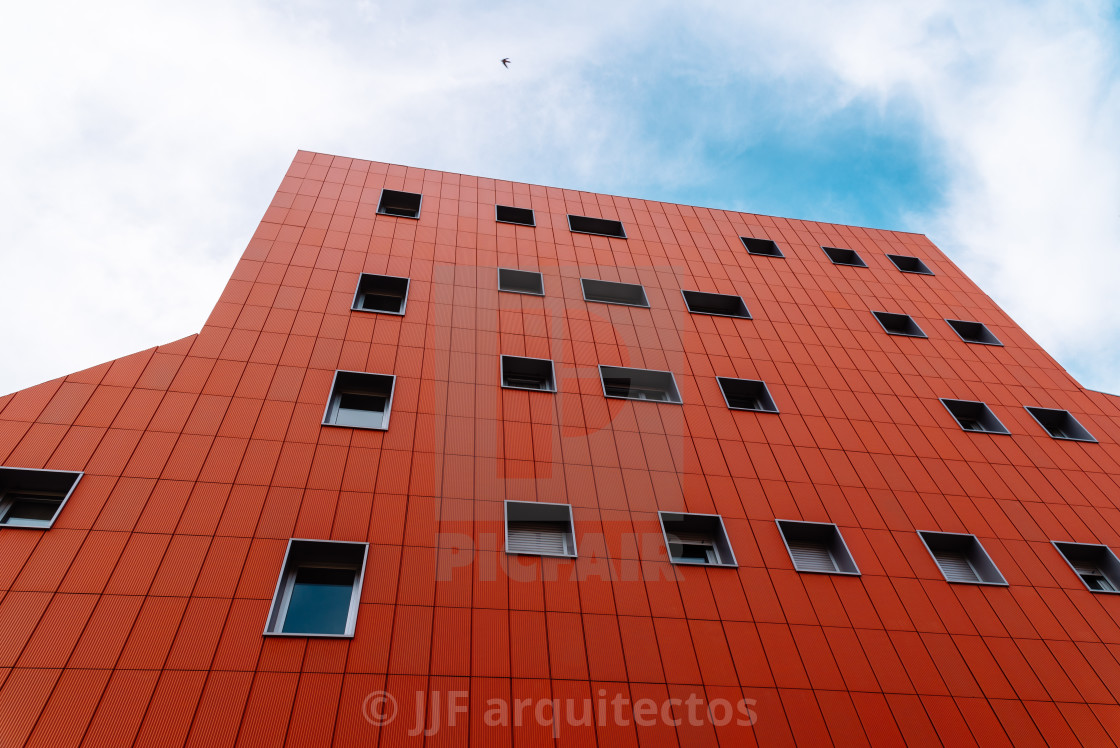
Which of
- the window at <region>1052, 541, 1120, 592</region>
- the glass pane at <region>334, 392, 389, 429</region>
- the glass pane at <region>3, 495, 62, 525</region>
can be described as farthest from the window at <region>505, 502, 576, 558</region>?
the window at <region>1052, 541, 1120, 592</region>

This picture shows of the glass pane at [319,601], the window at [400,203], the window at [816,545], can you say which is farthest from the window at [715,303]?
the glass pane at [319,601]

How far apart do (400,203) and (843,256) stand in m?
19.8

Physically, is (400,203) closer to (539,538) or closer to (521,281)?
(521,281)

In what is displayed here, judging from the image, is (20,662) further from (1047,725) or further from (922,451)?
(922,451)

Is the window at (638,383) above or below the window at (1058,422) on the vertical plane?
above

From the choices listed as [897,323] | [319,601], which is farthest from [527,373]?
[897,323]

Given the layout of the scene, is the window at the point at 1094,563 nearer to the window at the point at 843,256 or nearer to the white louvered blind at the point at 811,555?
the white louvered blind at the point at 811,555

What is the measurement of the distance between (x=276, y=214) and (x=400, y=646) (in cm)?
1736

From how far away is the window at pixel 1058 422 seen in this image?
22750 mm

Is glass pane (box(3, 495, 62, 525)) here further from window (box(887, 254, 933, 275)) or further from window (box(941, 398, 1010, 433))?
window (box(887, 254, 933, 275))

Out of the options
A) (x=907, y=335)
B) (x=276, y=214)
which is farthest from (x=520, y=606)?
(x=907, y=335)

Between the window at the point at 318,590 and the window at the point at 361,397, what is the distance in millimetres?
4259

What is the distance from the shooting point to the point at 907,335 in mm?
25656

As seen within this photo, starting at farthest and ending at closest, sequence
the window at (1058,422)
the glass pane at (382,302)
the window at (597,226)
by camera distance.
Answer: the window at (597,226) → the window at (1058,422) → the glass pane at (382,302)
